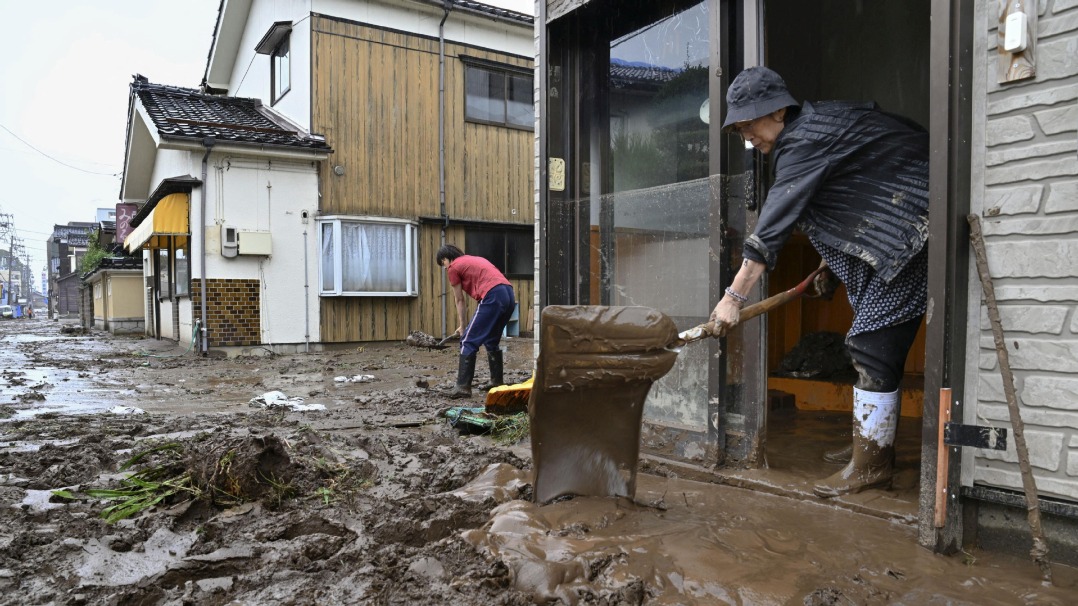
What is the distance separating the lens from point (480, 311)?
A: 248 inches

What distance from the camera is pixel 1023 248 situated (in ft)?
6.94

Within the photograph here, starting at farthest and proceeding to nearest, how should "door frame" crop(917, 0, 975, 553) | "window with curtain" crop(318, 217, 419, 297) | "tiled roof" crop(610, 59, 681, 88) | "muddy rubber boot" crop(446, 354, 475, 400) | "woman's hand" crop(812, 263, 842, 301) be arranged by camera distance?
"window with curtain" crop(318, 217, 419, 297) < "muddy rubber boot" crop(446, 354, 475, 400) < "tiled roof" crop(610, 59, 681, 88) < "woman's hand" crop(812, 263, 842, 301) < "door frame" crop(917, 0, 975, 553)

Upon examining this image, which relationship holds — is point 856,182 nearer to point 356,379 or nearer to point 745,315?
point 745,315

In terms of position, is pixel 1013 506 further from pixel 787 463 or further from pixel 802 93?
pixel 802 93

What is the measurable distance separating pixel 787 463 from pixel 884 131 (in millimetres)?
1619

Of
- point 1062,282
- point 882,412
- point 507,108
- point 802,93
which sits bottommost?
point 882,412

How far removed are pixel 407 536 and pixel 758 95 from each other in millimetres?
2225

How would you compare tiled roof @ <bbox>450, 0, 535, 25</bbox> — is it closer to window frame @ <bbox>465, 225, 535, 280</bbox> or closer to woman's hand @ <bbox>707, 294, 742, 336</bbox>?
window frame @ <bbox>465, 225, 535, 280</bbox>

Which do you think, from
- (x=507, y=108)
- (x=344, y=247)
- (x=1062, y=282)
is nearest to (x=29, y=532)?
(x=1062, y=282)

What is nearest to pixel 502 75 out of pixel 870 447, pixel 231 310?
pixel 231 310

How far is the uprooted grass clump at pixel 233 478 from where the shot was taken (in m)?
2.88

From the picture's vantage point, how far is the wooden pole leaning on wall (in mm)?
1992

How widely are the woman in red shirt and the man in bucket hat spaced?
3.77m

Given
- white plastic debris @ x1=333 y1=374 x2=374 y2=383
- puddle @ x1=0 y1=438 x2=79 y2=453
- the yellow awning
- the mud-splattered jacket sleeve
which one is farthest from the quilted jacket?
the yellow awning
